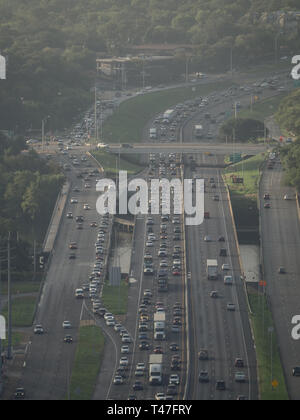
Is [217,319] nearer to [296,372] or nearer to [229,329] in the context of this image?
[229,329]

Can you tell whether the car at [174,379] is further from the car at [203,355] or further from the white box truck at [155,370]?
the car at [203,355]

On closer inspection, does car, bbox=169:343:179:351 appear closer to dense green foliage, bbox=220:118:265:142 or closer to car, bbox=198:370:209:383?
car, bbox=198:370:209:383

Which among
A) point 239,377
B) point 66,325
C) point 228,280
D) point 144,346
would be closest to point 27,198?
point 228,280
